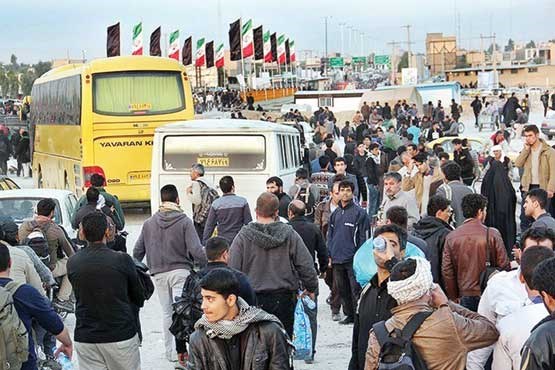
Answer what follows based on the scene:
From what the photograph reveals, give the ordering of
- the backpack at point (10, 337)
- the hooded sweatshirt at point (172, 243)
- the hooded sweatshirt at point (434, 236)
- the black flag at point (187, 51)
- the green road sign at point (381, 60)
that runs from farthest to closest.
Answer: the green road sign at point (381, 60) < the black flag at point (187, 51) < the hooded sweatshirt at point (172, 243) < the hooded sweatshirt at point (434, 236) < the backpack at point (10, 337)

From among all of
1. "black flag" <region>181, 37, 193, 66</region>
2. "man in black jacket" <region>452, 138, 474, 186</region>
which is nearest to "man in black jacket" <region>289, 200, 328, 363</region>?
"man in black jacket" <region>452, 138, 474, 186</region>

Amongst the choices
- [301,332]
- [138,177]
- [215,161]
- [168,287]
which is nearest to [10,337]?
[301,332]

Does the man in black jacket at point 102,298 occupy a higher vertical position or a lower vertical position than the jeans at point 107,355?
higher

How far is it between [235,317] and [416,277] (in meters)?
0.88

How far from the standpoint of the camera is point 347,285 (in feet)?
38.5

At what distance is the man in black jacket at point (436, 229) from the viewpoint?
8.67 metres

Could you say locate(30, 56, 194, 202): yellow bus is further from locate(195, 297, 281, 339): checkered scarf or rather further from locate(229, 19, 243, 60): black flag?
locate(229, 19, 243, 60): black flag

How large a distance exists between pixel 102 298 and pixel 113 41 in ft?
170

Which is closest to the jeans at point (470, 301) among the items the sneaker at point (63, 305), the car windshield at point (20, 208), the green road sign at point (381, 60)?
the sneaker at point (63, 305)

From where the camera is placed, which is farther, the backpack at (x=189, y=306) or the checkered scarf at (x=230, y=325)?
the backpack at (x=189, y=306)

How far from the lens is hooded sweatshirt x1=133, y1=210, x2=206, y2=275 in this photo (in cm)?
968

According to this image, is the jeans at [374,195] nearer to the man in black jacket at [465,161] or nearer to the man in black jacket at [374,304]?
the man in black jacket at [465,161]

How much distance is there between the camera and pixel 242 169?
717 inches

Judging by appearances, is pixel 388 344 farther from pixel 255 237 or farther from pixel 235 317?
pixel 255 237
